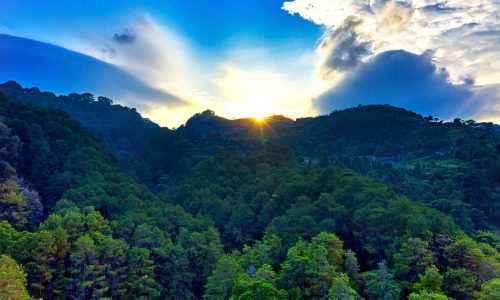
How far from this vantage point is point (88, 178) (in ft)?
167

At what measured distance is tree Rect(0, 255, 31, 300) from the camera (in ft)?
77.9

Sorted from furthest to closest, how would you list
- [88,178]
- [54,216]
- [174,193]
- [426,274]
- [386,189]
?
[174,193] → [88,178] → [386,189] → [54,216] → [426,274]

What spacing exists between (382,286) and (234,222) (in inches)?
969

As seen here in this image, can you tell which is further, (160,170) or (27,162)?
(160,170)

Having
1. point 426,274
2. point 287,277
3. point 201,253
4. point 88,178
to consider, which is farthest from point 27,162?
point 426,274

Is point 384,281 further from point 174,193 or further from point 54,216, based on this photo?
point 174,193

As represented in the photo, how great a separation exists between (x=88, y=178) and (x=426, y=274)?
1608 inches

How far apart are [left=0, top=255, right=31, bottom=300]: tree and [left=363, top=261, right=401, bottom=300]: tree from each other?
77.2 feet

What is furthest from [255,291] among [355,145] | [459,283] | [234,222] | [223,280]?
[355,145]

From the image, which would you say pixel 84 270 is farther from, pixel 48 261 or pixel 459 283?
pixel 459 283

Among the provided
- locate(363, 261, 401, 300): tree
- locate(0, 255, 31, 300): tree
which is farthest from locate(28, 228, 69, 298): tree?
locate(363, 261, 401, 300): tree

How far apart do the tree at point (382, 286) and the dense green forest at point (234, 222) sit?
11cm

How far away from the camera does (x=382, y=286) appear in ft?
93.0

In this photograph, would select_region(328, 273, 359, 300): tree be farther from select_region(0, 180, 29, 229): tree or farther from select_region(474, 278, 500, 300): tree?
select_region(0, 180, 29, 229): tree
